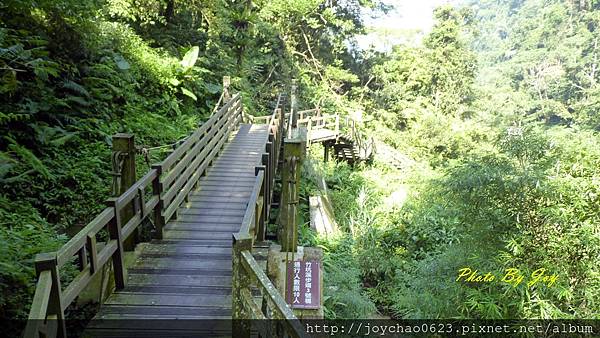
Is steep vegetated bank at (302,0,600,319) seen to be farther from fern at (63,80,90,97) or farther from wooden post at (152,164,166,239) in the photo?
fern at (63,80,90,97)

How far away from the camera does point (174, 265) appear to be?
460 centimetres

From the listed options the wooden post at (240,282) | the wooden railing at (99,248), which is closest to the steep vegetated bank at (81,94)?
the wooden railing at (99,248)

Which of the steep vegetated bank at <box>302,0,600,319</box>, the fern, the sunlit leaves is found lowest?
the steep vegetated bank at <box>302,0,600,319</box>

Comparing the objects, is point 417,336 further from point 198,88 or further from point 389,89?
point 389,89

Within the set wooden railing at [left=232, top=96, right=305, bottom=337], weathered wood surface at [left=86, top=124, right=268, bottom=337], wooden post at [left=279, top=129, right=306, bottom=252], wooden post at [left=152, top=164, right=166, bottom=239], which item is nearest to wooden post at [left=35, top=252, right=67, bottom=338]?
weathered wood surface at [left=86, top=124, right=268, bottom=337]

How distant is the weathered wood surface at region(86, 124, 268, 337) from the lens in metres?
3.56

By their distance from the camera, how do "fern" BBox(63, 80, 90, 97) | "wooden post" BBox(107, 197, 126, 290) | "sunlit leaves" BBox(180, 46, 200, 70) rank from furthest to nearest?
"sunlit leaves" BBox(180, 46, 200, 70) → "fern" BBox(63, 80, 90, 97) → "wooden post" BBox(107, 197, 126, 290)

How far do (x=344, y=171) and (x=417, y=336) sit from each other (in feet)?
33.5

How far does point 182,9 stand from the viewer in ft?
48.1

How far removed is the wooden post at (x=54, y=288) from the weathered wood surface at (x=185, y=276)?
630 mm

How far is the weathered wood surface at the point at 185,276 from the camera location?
3561 millimetres

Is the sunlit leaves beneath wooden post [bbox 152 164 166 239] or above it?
above

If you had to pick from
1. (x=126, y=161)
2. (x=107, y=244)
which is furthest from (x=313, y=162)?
(x=107, y=244)

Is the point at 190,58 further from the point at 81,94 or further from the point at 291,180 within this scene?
the point at 291,180
